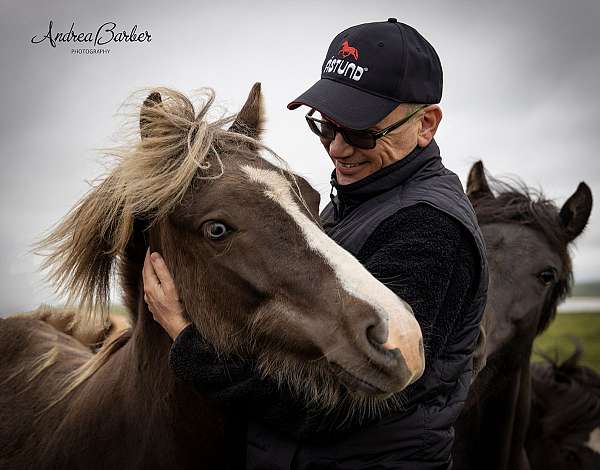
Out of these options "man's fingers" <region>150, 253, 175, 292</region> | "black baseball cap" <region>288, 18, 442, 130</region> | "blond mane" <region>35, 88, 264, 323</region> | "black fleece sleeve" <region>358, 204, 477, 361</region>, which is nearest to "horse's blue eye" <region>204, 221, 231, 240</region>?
"blond mane" <region>35, 88, 264, 323</region>

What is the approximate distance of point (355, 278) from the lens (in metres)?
2.25

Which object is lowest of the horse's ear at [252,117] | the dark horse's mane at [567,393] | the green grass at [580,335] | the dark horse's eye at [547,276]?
the green grass at [580,335]

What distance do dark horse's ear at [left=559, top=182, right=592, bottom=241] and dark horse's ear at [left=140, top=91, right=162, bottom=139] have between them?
3.99m

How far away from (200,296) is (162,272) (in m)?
0.23

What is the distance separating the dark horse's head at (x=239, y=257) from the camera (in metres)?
2.17

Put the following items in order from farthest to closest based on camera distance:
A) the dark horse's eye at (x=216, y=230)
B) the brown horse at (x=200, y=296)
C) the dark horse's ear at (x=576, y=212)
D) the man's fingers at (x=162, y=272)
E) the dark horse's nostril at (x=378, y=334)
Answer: the dark horse's ear at (x=576, y=212) < the man's fingers at (x=162, y=272) < the dark horse's eye at (x=216, y=230) < the brown horse at (x=200, y=296) < the dark horse's nostril at (x=378, y=334)

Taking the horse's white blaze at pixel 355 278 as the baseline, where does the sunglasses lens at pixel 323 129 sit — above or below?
above

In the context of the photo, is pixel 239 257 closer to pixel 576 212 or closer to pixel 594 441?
pixel 576 212

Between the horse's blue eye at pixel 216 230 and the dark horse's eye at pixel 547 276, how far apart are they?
3.53 metres

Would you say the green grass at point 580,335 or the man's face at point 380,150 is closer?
the man's face at point 380,150

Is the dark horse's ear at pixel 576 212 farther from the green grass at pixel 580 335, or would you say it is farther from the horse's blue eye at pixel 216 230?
the green grass at pixel 580 335

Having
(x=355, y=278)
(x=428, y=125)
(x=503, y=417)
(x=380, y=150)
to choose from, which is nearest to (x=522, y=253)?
(x=503, y=417)

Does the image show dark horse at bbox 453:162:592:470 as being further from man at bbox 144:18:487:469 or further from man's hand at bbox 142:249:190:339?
man's hand at bbox 142:249:190:339

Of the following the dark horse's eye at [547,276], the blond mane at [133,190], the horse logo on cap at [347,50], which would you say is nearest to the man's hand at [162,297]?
the blond mane at [133,190]
